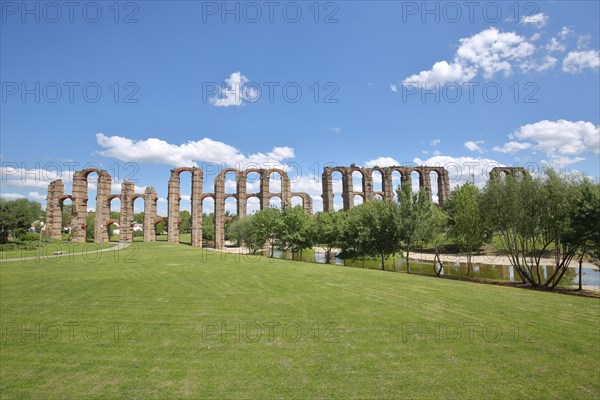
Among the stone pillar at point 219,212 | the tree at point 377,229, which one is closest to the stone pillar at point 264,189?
the stone pillar at point 219,212

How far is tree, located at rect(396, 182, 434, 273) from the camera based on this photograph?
30.5 m

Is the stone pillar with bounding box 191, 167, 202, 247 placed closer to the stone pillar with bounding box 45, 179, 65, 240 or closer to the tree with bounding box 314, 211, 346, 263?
the stone pillar with bounding box 45, 179, 65, 240

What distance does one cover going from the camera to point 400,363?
892 centimetres

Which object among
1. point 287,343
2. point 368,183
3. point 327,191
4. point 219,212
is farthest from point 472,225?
point 219,212

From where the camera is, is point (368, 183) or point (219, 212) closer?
point (219, 212)

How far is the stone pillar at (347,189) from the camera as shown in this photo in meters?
71.3

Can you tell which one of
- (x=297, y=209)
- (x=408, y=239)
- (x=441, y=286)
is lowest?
(x=441, y=286)

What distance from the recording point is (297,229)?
41.8m

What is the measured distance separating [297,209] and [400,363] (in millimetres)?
34066

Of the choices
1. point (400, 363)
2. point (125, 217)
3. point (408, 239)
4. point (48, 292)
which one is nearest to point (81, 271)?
point (48, 292)

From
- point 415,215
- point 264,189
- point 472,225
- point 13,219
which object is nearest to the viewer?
point 472,225

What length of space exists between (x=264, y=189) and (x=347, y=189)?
18.6 m

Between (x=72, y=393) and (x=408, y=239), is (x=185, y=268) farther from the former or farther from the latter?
(x=408, y=239)

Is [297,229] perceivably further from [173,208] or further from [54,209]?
[54,209]
